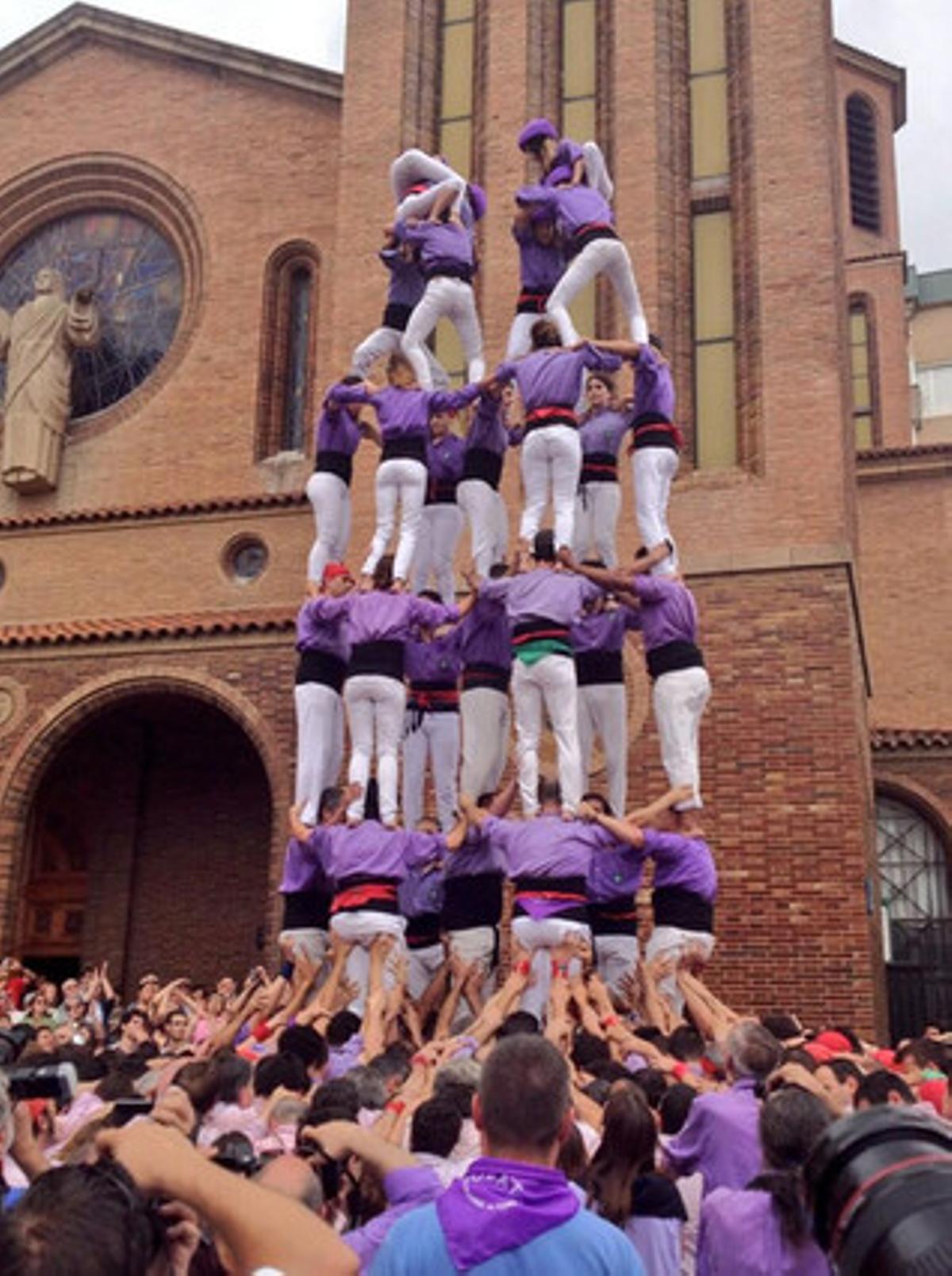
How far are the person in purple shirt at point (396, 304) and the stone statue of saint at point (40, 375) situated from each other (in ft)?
30.5

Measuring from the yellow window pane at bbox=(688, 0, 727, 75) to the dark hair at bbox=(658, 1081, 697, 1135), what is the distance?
15536mm

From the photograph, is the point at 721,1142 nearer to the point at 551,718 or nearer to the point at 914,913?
the point at 551,718

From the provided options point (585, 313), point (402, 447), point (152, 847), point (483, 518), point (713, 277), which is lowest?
point (152, 847)

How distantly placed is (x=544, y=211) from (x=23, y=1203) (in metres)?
11.1

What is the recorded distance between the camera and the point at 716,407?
16.5 meters

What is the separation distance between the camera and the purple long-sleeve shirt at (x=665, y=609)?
1058cm

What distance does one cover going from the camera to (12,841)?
1700cm

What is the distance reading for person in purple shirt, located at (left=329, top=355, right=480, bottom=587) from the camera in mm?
11797

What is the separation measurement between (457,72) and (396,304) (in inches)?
291

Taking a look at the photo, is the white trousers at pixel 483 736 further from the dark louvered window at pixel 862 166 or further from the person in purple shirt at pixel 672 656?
the dark louvered window at pixel 862 166

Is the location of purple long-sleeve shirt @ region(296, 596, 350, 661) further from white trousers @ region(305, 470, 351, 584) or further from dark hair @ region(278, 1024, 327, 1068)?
dark hair @ region(278, 1024, 327, 1068)

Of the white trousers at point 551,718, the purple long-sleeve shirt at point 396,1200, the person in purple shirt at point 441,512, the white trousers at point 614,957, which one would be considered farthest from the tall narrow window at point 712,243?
the purple long-sleeve shirt at point 396,1200

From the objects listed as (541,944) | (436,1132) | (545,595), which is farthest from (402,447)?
(436,1132)

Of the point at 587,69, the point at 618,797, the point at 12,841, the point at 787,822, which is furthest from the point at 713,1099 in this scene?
the point at 587,69
